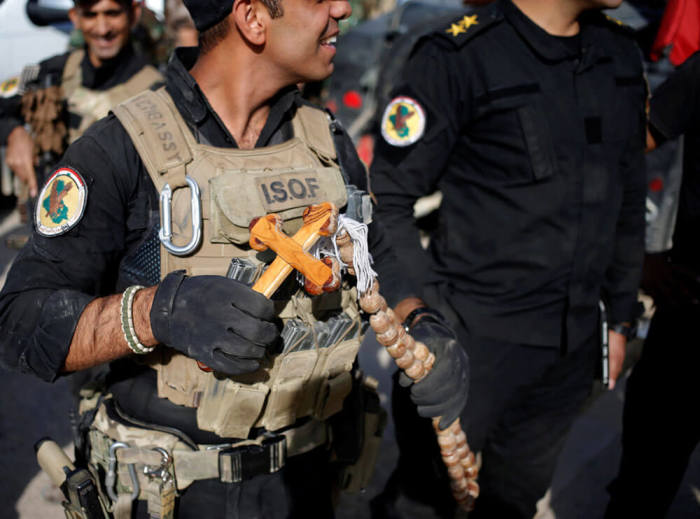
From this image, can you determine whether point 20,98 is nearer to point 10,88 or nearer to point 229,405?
point 10,88

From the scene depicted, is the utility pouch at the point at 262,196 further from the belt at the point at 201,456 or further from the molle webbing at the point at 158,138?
the belt at the point at 201,456

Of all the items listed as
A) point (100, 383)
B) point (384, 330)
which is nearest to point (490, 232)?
point (384, 330)

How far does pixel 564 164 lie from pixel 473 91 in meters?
0.40

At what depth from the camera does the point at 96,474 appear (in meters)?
1.67

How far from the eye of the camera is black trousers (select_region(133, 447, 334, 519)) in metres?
1.69

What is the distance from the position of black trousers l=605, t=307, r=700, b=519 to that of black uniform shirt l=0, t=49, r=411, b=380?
6.58 feet

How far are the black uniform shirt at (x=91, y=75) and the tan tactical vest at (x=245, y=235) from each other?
2357 mm

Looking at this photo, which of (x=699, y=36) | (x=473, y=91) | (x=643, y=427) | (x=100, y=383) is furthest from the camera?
(x=699, y=36)

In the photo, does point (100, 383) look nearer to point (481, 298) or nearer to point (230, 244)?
point (230, 244)

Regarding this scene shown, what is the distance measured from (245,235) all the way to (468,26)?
1.24 m

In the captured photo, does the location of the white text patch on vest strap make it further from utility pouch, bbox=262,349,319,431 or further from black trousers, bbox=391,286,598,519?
black trousers, bbox=391,286,598,519

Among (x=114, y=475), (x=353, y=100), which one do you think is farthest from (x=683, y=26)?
(x=353, y=100)

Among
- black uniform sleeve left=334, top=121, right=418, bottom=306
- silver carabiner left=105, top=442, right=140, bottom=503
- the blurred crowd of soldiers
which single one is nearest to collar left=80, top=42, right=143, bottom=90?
the blurred crowd of soldiers

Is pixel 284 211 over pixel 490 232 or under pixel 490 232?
over
